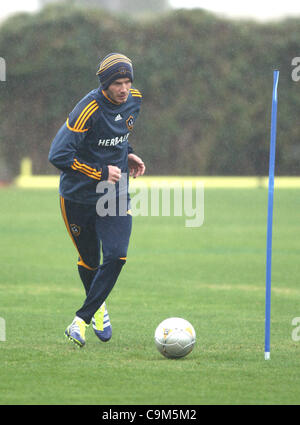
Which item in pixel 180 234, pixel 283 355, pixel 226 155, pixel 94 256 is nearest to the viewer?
pixel 283 355

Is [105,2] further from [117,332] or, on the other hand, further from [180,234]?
[117,332]

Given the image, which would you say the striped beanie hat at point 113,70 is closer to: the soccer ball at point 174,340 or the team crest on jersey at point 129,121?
the team crest on jersey at point 129,121

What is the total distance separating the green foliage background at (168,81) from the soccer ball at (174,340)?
112 ft

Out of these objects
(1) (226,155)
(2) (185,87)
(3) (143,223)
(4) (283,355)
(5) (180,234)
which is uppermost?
(2) (185,87)

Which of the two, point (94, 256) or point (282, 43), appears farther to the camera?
point (282, 43)

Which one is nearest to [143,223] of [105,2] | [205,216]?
[205,216]

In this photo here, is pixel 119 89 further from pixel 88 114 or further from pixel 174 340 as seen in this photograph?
pixel 174 340

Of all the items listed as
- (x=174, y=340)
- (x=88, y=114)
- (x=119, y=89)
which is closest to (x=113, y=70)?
(x=119, y=89)

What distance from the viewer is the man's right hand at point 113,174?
23.4ft

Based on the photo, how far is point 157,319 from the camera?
8742 millimetres

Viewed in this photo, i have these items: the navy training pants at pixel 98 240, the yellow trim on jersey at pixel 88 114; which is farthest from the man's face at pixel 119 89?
the navy training pants at pixel 98 240

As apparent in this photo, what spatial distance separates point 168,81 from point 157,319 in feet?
111

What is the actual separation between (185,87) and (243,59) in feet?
9.87

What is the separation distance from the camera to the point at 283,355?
6980mm
